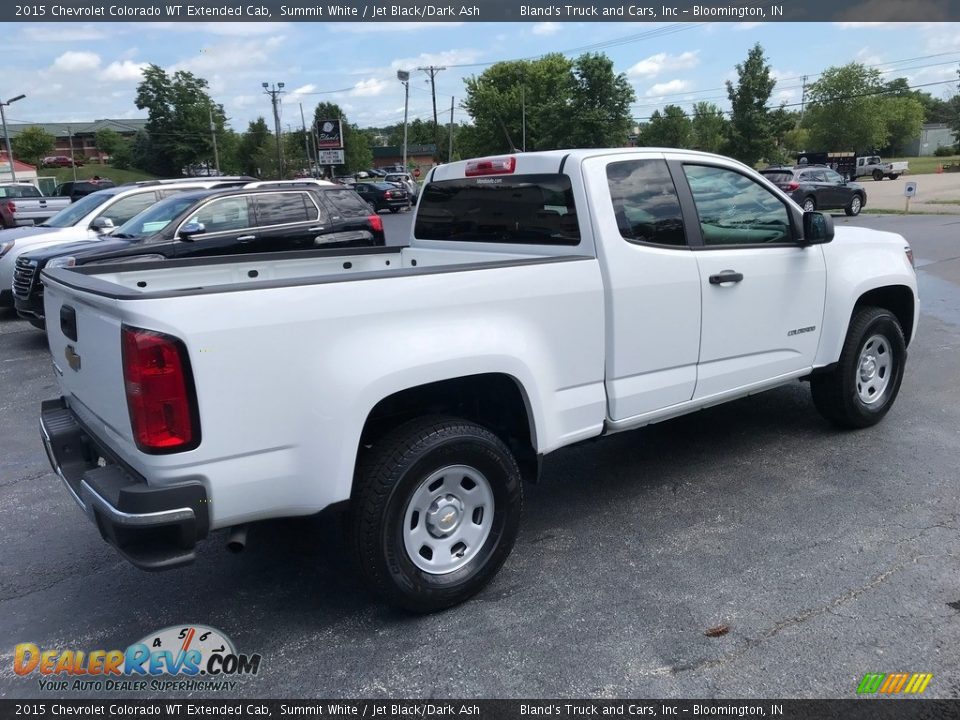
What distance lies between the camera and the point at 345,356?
2.93 metres

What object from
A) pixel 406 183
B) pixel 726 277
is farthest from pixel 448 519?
pixel 406 183

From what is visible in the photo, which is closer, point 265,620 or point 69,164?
point 265,620

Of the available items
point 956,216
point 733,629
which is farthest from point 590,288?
point 956,216

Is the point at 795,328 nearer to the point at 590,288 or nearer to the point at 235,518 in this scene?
the point at 590,288

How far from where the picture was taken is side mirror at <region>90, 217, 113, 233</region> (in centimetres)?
1021

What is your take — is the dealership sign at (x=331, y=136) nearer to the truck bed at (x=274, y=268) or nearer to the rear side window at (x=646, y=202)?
the truck bed at (x=274, y=268)

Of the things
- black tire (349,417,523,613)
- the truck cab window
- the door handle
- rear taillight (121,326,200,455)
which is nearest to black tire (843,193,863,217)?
the truck cab window

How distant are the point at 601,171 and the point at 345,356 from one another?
5.86 feet

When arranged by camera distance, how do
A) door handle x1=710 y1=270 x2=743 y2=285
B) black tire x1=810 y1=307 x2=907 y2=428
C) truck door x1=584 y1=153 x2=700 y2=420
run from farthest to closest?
black tire x1=810 y1=307 x2=907 y2=428 → door handle x1=710 y1=270 x2=743 y2=285 → truck door x1=584 y1=153 x2=700 y2=420

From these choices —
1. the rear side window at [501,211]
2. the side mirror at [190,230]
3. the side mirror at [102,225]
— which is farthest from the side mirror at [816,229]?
the side mirror at [102,225]

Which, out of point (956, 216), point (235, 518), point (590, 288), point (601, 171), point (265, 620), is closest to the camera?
point (235, 518)

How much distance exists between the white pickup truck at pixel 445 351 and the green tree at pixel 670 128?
76378mm

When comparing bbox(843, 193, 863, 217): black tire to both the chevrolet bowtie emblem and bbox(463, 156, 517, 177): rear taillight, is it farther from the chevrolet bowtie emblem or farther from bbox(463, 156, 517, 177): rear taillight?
the chevrolet bowtie emblem

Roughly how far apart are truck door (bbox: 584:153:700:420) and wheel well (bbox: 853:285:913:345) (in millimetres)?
2049
